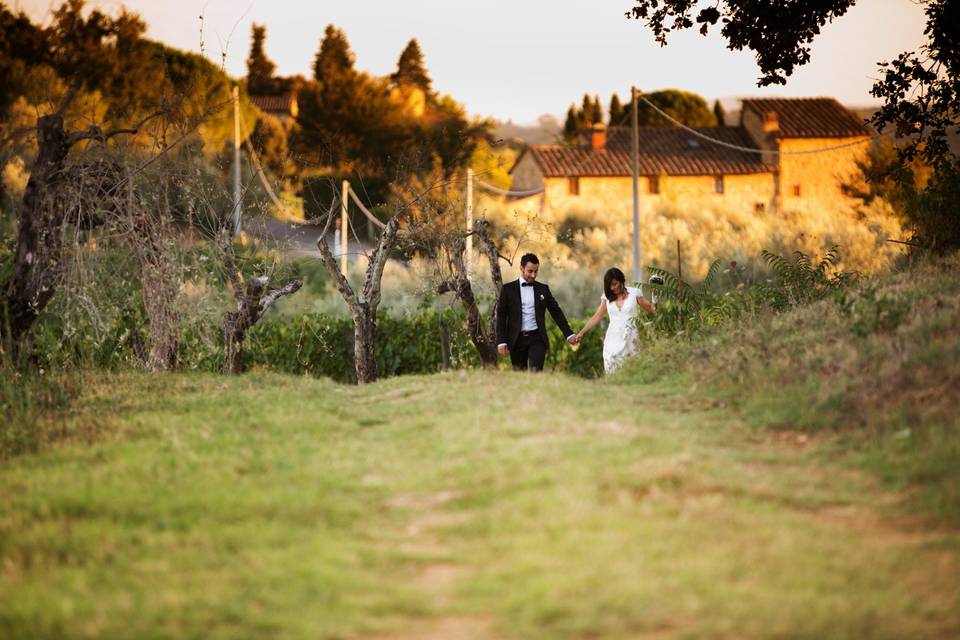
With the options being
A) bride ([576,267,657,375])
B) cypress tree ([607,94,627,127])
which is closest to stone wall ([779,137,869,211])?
cypress tree ([607,94,627,127])

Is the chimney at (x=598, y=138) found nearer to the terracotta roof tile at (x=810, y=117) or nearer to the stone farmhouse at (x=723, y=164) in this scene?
the stone farmhouse at (x=723, y=164)

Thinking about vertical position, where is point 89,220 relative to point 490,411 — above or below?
above

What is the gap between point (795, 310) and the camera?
1238cm

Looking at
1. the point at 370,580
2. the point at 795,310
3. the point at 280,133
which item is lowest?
the point at 370,580

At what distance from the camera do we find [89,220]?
12.7 metres

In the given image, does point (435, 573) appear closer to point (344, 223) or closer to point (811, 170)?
point (344, 223)

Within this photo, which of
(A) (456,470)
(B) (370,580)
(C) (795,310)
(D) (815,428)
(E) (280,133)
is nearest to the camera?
(B) (370,580)

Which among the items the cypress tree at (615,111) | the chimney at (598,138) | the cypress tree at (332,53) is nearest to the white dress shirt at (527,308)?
the chimney at (598,138)

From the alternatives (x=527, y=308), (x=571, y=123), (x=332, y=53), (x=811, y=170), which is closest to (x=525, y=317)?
(x=527, y=308)

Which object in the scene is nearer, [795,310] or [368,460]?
[368,460]

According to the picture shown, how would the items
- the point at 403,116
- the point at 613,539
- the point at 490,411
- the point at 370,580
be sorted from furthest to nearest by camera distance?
the point at 403,116
the point at 490,411
the point at 613,539
the point at 370,580

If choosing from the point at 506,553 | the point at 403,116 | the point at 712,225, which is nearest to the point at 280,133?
the point at 403,116

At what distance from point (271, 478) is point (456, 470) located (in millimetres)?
1112

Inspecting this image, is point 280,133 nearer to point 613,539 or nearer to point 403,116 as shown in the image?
point 403,116
